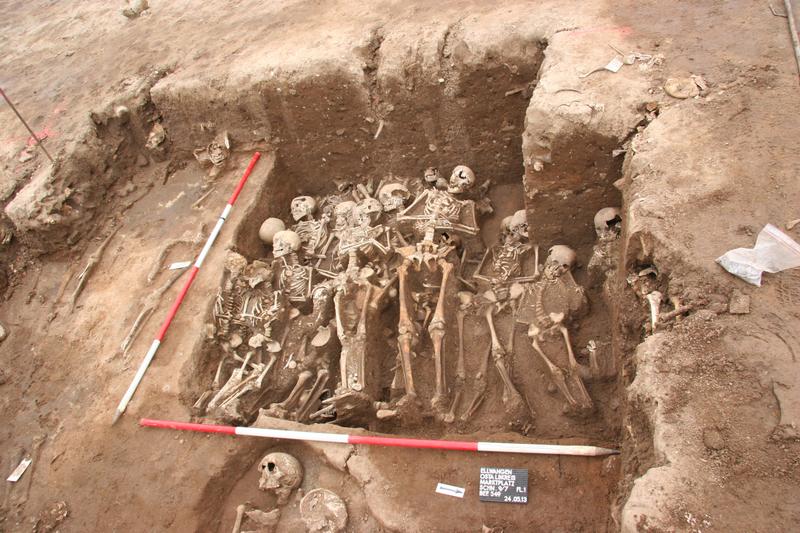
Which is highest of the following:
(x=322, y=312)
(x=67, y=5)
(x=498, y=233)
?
(x=67, y=5)

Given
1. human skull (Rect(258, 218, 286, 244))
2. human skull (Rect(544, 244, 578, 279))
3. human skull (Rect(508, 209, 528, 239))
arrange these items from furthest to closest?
1. human skull (Rect(258, 218, 286, 244))
2. human skull (Rect(508, 209, 528, 239))
3. human skull (Rect(544, 244, 578, 279))

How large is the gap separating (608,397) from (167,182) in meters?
5.32

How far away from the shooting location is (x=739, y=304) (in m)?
2.54

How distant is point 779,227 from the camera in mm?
2752

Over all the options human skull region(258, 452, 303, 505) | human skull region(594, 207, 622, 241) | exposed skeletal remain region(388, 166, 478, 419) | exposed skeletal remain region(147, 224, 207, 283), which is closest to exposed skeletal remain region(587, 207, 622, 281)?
human skull region(594, 207, 622, 241)

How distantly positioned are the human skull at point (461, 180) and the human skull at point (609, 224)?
5.11 ft

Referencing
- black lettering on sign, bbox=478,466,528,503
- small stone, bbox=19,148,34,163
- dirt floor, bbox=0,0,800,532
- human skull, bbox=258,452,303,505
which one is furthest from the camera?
small stone, bbox=19,148,34,163

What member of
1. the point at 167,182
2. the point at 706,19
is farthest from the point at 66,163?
the point at 706,19

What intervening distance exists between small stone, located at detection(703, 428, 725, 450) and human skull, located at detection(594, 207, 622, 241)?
6.42ft

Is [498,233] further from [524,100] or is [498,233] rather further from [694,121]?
[694,121]

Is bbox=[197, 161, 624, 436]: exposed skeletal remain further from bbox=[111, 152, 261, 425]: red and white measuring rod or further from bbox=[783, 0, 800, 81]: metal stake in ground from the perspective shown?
bbox=[783, 0, 800, 81]: metal stake in ground

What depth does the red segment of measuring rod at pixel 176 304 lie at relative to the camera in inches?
183

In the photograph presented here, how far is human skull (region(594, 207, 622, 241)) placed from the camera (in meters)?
4.00

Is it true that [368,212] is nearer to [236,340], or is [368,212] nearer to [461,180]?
[461,180]
